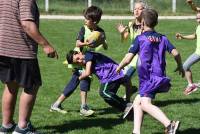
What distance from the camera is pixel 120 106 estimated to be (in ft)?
26.7

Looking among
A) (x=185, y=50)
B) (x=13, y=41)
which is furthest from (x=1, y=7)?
(x=185, y=50)

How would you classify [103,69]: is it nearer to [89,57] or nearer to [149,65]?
[89,57]

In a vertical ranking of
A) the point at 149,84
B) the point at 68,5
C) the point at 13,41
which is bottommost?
the point at 68,5

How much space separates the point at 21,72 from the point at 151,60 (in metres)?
1.53

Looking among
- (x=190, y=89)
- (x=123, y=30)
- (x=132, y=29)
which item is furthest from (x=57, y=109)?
(x=190, y=89)

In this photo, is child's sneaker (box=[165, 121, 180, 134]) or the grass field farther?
the grass field

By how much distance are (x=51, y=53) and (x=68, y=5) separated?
31.2 meters

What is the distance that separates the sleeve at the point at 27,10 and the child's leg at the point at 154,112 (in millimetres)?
1640

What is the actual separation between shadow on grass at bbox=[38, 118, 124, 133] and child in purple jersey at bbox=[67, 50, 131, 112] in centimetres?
28

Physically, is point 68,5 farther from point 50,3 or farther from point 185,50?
point 185,50

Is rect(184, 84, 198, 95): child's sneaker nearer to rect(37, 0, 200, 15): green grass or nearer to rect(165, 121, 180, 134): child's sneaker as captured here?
rect(165, 121, 180, 134): child's sneaker

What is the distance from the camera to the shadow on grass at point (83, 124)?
7516 mm

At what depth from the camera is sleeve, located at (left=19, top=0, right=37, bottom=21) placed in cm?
639

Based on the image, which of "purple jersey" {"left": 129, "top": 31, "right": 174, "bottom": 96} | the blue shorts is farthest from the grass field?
"purple jersey" {"left": 129, "top": 31, "right": 174, "bottom": 96}
